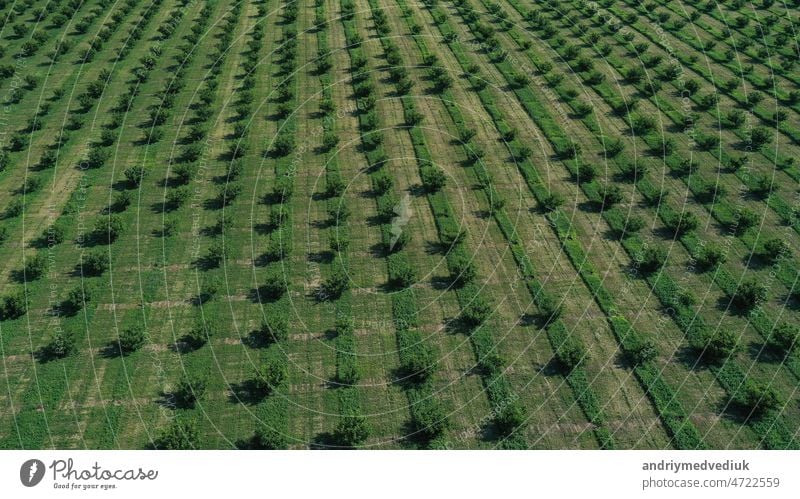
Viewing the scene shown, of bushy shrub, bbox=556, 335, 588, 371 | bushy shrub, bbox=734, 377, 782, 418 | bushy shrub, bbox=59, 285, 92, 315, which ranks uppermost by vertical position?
bushy shrub, bbox=59, 285, 92, 315

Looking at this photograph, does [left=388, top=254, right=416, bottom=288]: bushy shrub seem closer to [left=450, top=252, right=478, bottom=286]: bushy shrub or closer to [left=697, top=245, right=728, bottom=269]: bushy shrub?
A: [left=450, top=252, right=478, bottom=286]: bushy shrub

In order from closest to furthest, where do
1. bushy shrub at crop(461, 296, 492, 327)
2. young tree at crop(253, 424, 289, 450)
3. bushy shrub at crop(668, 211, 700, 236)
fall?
young tree at crop(253, 424, 289, 450), bushy shrub at crop(461, 296, 492, 327), bushy shrub at crop(668, 211, 700, 236)

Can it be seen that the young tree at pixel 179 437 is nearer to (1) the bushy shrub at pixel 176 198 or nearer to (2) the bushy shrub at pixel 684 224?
(1) the bushy shrub at pixel 176 198

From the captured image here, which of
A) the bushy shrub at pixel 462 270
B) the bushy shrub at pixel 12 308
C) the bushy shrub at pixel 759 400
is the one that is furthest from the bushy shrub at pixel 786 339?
the bushy shrub at pixel 12 308

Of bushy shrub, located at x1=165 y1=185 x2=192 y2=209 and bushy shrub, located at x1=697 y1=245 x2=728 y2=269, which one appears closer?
bushy shrub, located at x1=697 y1=245 x2=728 y2=269

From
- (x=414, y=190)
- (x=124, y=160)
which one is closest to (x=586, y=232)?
(x=414, y=190)

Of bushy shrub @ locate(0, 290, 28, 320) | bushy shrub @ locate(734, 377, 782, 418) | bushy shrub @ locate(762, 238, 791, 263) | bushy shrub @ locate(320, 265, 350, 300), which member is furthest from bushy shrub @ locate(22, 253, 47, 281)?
bushy shrub @ locate(762, 238, 791, 263)

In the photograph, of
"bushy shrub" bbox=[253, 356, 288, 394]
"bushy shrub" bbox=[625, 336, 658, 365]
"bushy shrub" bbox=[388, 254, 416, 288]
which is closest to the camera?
"bushy shrub" bbox=[253, 356, 288, 394]
